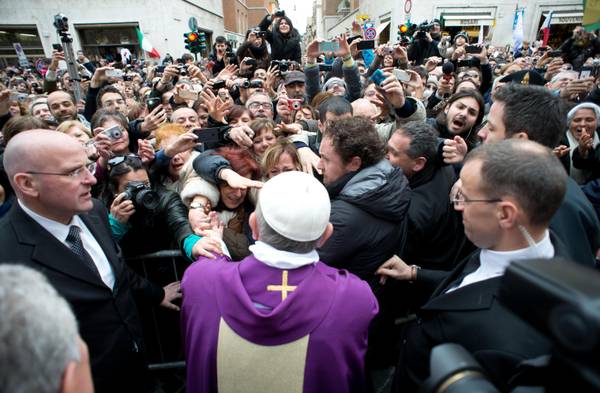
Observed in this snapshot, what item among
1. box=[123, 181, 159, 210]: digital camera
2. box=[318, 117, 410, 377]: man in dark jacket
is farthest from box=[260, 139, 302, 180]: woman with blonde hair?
box=[123, 181, 159, 210]: digital camera

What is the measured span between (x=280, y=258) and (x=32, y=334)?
0.81 meters

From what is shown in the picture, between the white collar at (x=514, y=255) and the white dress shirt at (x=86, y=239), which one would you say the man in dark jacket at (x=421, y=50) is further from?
the white dress shirt at (x=86, y=239)

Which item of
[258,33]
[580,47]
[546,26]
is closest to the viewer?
[580,47]

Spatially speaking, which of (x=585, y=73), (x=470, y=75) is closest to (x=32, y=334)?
(x=470, y=75)

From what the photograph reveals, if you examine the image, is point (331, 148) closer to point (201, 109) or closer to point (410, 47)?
point (201, 109)

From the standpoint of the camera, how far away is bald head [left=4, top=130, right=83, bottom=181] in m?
1.66

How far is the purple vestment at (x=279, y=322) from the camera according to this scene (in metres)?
1.30

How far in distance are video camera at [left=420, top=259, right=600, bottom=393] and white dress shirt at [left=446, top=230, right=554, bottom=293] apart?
1.97 feet

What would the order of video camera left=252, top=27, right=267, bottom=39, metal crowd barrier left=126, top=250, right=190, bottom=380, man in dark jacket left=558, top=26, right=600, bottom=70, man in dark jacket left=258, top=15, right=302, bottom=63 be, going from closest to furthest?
metal crowd barrier left=126, top=250, right=190, bottom=380 → man in dark jacket left=558, top=26, right=600, bottom=70 → video camera left=252, top=27, right=267, bottom=39 → man in dark jacket left=258, top=15, right=302, bottom=63

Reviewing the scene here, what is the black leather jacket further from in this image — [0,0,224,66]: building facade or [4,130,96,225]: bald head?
[0,0,224,66]: building facade

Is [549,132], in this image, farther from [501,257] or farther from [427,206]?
[501,257]

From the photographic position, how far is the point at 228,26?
43406 mm

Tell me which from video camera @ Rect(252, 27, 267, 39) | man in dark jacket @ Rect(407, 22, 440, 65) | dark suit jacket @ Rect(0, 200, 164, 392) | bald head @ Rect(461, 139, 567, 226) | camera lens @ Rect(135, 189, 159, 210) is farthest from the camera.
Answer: man in dark jacket @ Rect(407, 22, 440, 65)

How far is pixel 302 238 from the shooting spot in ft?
4.45
